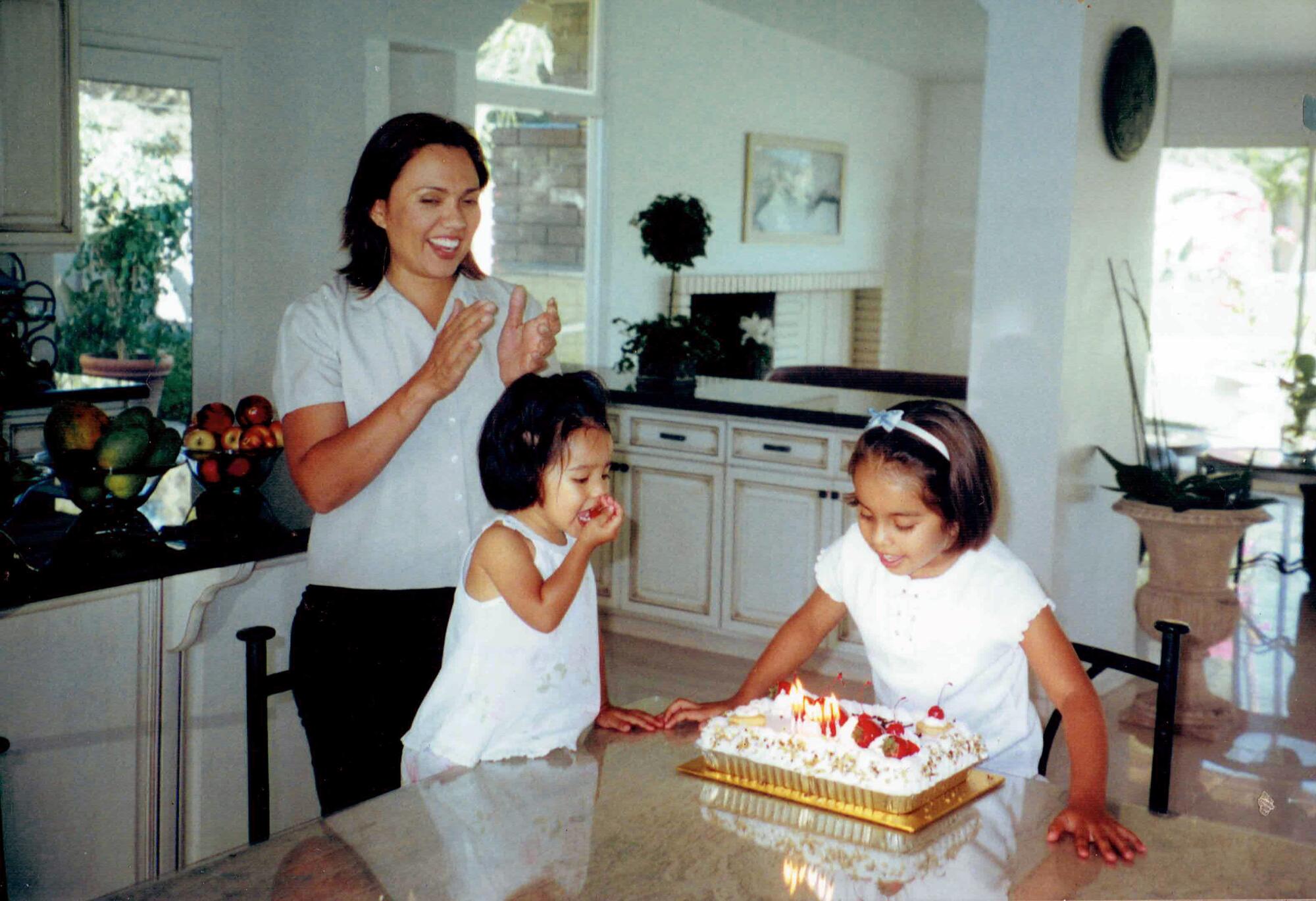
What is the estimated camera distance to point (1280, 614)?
5.34 metres

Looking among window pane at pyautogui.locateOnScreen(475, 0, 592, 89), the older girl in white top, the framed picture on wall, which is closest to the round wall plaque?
the older girl in white top

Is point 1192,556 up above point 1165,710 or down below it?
below

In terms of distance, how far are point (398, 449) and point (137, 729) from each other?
89 cm

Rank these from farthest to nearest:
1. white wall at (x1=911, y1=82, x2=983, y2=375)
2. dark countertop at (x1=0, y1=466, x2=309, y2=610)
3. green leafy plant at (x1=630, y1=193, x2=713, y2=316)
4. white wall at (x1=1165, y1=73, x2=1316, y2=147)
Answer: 1. white wall at (x1=911, y1=82, x2=983, y2=375)
2. white wall at (x1=1165, y1=73, x2=1316, y2=147)
3. green leafy plant at (x1=630, y1=193, x2=713, y2=316)
4. dark countertop at (x1=0, y1=466, x2=309, y2=610)

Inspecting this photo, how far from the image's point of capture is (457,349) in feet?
5.38

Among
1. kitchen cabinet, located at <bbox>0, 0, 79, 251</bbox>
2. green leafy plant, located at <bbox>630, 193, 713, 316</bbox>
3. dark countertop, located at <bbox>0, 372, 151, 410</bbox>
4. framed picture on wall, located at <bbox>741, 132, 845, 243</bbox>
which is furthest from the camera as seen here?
framed picture on wall, located at <bbox>741, 132, 845, 243</bbox>

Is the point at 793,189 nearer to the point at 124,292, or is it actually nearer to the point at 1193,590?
the point at 1193,590

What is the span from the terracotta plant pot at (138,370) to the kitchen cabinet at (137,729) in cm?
177

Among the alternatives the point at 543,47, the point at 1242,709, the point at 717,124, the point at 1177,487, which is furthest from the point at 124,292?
the point at 717,124

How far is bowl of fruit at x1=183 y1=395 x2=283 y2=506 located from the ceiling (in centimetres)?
451

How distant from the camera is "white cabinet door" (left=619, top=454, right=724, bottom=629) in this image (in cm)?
449

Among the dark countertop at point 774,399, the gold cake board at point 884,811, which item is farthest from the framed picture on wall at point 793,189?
the gold cake board at point 884,811

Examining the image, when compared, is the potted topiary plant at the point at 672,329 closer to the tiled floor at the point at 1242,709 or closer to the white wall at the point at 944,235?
the tiled floor at the point at 1242,709

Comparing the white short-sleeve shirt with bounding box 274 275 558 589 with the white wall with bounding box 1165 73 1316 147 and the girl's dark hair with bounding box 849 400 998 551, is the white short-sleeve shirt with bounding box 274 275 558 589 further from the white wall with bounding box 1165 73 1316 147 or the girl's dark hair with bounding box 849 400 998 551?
the white wall with bounding box 1165 73 1316 147
